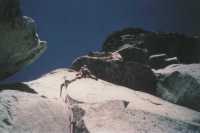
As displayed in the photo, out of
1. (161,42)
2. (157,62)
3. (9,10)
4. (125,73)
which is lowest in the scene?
(157,62)

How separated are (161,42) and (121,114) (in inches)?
387

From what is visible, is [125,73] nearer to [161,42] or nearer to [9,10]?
[9,10]

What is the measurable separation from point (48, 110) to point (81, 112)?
48cm

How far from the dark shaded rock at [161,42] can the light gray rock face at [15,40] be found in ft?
23.7

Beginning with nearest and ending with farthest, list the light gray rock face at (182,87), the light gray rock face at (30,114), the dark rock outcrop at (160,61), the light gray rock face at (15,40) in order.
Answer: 1. the light gray rock face at (30,114)
2. the light gray rock face at (15,40)
3. the light gray rock face at (182,87)
4. the dark rock outcrop at (160,61)

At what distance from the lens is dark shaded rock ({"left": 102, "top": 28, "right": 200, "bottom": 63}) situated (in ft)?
40.9

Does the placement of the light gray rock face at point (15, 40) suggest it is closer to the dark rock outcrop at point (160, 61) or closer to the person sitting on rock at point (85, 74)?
the person sitting on rock at point (85, 74)

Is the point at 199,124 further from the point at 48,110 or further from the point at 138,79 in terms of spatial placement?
the point at 138,79

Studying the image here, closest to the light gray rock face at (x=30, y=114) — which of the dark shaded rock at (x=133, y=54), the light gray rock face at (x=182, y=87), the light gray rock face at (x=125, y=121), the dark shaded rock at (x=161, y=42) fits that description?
the light gray rock face at (x=125, y=121)

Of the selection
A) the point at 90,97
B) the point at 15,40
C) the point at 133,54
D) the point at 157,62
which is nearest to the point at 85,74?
the point at 90,97

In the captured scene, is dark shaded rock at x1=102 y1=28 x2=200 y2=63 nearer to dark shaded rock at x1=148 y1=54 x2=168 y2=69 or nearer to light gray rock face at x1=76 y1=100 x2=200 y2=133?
dark shaded rock at x1=148 y1=54 x2=168 y2=69

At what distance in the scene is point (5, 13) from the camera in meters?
4.34

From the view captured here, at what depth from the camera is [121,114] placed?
4.01 m

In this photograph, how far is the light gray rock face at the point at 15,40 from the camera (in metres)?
4.39
